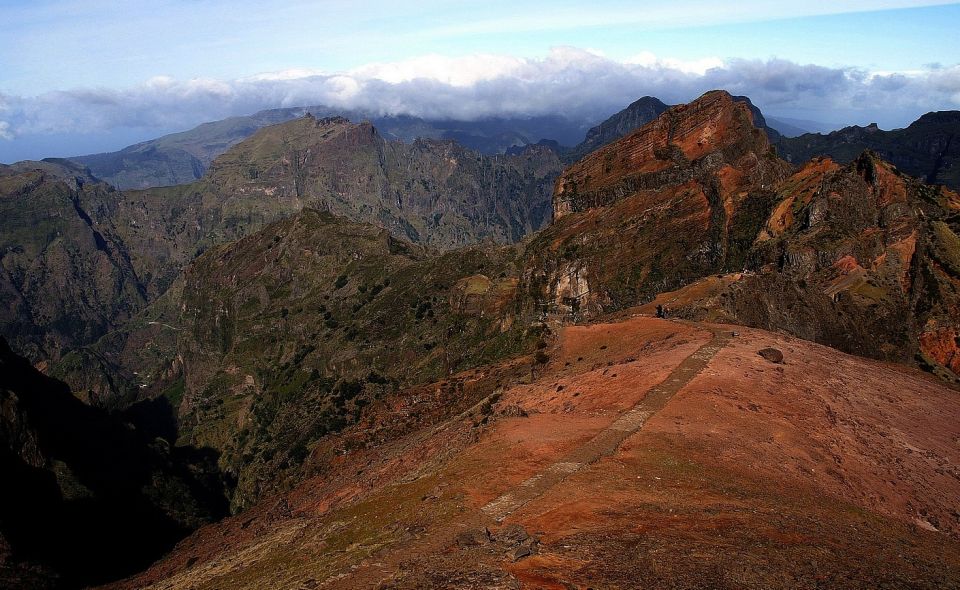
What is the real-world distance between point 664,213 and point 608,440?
244ft

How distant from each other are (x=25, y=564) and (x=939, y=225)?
118742 mm

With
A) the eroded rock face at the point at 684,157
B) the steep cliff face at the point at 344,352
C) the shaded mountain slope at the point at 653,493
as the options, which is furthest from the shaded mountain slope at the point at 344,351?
the shaded mountain slope at the point at 653,493

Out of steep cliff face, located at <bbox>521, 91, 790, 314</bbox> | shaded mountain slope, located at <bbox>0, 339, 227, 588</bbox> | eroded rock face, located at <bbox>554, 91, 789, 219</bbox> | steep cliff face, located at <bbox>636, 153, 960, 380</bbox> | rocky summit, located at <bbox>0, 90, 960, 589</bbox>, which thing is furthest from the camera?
eroded rock face, located at <bbox>554, 91, 789, 219</bbox>

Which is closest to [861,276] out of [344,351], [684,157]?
[684,157]

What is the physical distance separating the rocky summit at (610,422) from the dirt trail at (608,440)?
0.77ft

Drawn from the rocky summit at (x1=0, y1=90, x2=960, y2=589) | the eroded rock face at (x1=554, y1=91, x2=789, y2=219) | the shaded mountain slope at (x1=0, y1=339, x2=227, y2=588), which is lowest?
the shaded mountain slope at (x1=0, y1=339, x2=227, y2=588)

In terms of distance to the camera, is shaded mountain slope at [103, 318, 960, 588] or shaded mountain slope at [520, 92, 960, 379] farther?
shaded mountain slope at [520, 92, 960, 379]

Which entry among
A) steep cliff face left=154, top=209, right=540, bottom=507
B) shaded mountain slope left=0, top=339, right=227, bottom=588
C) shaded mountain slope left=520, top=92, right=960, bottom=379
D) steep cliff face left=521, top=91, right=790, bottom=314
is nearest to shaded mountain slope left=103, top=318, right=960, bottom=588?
shaded mountain slope left=520, top=92, right=960, bottom=379

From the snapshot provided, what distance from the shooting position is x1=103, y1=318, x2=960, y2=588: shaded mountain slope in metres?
26.1

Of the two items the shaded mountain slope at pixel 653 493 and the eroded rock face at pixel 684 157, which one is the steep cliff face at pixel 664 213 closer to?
the eroded rock face at pixel 684 157

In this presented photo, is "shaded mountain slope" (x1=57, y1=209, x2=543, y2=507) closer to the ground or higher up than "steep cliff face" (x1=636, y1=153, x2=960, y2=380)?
closer to the ground

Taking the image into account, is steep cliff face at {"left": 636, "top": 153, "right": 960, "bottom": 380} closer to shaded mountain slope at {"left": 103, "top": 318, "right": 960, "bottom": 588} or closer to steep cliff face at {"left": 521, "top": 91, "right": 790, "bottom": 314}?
steep cliff face at {"left": 521, "top": 91, "right": 790, "bottom": 314}

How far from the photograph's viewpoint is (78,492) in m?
102

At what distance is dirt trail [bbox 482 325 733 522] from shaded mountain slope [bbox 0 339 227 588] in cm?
6916
